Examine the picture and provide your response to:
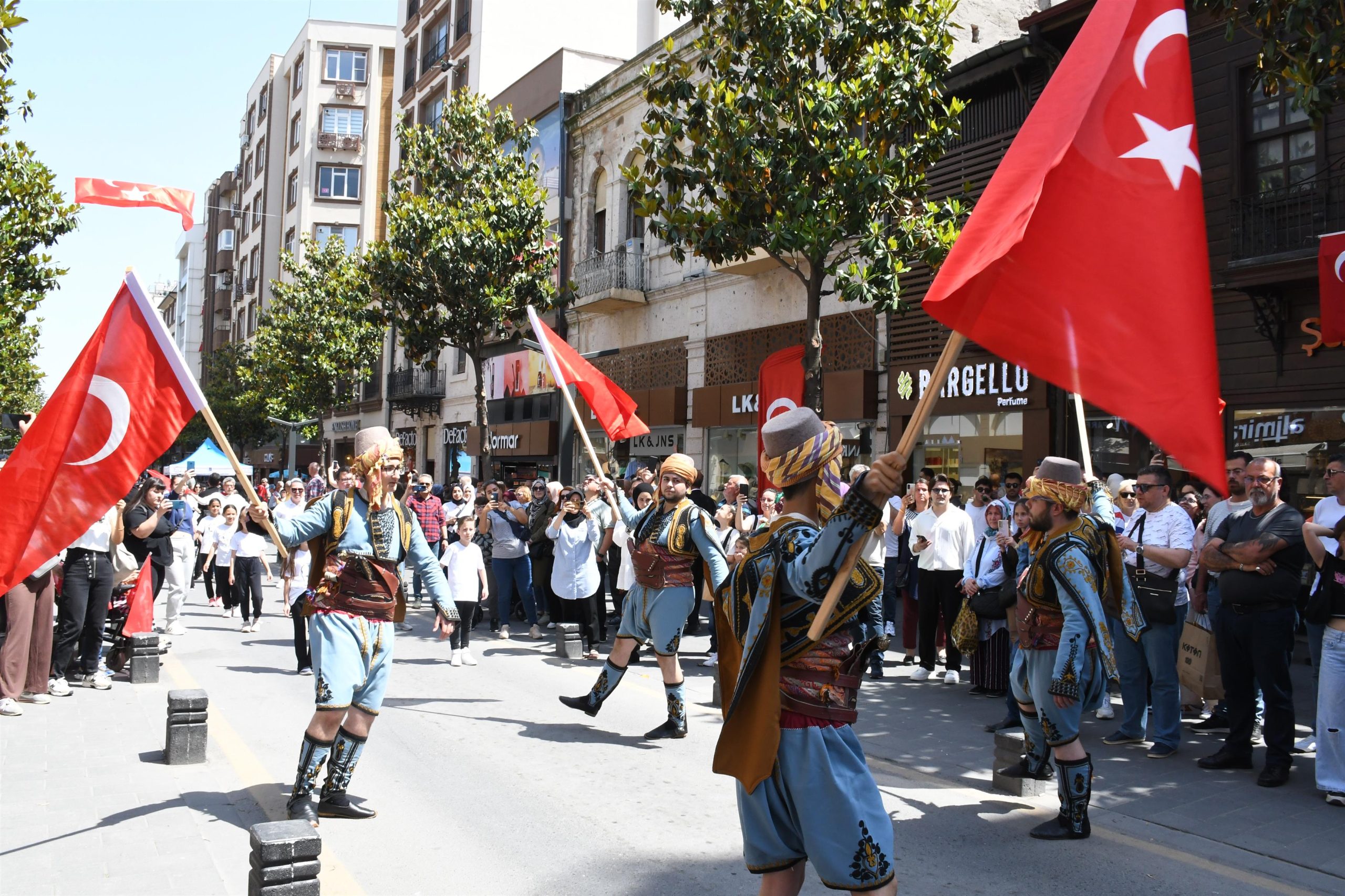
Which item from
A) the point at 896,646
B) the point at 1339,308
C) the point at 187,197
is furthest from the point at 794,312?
Result: the point at 187,197

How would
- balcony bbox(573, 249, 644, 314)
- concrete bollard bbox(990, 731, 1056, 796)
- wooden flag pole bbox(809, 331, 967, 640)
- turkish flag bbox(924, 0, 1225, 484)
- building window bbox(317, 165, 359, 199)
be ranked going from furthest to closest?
building window bbox(317, 165, 359, 199)
balcony bbox(573, 249, 644, 314)
concrete bollard bbox(990, 731, 1056, 796)
turkish flag bbox(924, 0, 1225, 484)
wooden flag pole bbox(809, 331, 967, 640)

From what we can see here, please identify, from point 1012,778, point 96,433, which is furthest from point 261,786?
point 1012,778

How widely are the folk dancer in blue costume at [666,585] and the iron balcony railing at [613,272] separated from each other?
18128 mm

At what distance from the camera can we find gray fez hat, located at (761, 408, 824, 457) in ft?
11.3

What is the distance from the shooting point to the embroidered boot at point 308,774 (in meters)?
5.39

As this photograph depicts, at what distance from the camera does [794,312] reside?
2045 centimetres

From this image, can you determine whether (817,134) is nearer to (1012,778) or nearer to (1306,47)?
(1306,47)

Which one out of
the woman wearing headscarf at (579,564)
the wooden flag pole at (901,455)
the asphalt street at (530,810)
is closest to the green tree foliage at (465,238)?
the woman wearing headscarf at (579,564)

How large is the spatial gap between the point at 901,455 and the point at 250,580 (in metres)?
12.5

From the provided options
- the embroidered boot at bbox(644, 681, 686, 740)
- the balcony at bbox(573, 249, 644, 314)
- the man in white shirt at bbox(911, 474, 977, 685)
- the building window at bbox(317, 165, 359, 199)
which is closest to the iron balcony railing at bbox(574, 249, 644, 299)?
the balcony at bbox(573, 249, 644, 314)

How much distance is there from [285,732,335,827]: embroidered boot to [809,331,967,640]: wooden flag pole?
334 centimetres

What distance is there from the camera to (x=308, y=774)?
540 cm

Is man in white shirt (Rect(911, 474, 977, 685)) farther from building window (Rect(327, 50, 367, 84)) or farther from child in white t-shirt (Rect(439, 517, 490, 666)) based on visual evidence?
building window (Rect(327, 50, 367, 84))

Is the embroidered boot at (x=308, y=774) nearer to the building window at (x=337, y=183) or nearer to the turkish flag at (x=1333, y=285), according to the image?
the turkish flag at (x=1333, y=285)
